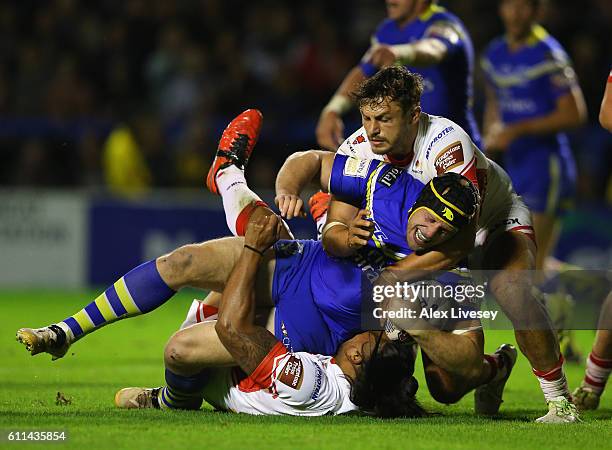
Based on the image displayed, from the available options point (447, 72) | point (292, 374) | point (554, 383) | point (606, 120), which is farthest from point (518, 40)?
point (292, 374)

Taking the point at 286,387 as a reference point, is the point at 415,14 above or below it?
above

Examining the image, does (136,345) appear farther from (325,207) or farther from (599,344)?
(599,344)

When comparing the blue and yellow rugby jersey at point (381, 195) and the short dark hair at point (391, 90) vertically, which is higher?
the short dark hair at point (391, 90)

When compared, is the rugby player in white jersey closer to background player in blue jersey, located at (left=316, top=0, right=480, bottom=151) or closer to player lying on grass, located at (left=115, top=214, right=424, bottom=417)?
player lying on grass, located at (left=115, top=214, right=424, bottom=417)

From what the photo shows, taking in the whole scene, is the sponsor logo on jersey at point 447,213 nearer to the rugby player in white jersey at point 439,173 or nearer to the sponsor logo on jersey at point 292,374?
the rugby player in white jersey at point 439,173

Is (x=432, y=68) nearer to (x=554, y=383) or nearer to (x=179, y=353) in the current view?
(x=554, y=383)

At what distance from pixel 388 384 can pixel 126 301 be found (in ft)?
4.43

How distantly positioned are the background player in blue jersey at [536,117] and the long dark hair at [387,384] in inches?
137

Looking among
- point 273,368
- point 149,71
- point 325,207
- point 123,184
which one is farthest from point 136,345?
point 149,71

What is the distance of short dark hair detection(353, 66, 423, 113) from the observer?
227 inches

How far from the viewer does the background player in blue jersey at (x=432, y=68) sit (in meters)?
7.62

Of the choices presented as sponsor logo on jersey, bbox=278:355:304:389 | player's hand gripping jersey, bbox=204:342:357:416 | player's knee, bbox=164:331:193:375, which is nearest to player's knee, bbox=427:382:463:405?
player's hand gripping jersey, bbox=204:342:357:416

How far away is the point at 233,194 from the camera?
20.6 feet

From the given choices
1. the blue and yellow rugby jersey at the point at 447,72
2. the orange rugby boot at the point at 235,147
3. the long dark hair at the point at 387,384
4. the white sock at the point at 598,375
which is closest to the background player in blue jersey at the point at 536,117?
the blue and yellow rugby jersey at the point at 447,72
